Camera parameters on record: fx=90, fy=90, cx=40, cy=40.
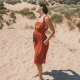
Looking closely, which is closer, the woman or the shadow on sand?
the woman

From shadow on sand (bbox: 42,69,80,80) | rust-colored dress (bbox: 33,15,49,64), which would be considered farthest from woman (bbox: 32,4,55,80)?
shadow on sand (bbox: 42,69,80,80)

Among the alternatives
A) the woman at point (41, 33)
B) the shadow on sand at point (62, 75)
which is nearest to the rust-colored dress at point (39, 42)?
the woman at point (41, 33)

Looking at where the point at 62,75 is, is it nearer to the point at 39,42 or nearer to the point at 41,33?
the point at 39,42

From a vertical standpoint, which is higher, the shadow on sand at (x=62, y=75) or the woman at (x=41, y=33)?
the woman at (x=41, y=33)

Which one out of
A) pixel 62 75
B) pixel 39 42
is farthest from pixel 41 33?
pixel 62 75

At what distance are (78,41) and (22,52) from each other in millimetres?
4099

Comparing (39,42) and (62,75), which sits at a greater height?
(39,42)

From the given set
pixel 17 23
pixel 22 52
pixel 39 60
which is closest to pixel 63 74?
pixel 39 60

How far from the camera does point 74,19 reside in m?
7.73

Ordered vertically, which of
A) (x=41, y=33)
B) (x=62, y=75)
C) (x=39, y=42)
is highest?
(x=41, y=33)

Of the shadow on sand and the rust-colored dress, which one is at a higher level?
the rust-colored dress

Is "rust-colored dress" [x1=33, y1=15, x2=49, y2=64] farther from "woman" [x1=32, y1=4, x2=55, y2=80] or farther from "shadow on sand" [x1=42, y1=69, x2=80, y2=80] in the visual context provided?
"shadow on sand" [x1=42, y1=69, x2=80, y2=80]

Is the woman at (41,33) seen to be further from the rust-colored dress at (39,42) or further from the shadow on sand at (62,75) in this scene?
the shadow on sand at (62,75)

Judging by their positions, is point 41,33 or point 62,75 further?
point 62,75
